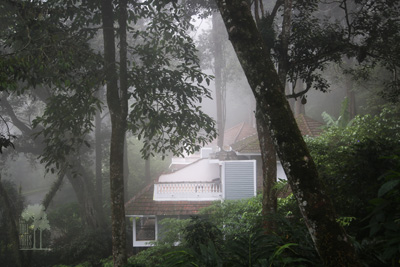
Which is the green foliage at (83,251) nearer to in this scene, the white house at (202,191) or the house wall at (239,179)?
the white house at (202,191)

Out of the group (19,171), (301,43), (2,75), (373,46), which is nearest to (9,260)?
(2,75)

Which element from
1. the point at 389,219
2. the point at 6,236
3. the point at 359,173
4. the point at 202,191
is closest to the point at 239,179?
the point at 202,191

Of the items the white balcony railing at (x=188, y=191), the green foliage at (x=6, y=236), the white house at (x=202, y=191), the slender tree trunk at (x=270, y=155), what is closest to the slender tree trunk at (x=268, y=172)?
the slender tree trunk at (x=270, y=155)

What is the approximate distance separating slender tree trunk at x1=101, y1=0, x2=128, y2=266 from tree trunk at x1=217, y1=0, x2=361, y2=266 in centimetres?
530

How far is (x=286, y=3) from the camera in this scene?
764 centimetres

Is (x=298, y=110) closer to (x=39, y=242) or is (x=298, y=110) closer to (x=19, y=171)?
(x=39, y=242)

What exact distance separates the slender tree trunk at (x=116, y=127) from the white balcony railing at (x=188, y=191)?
9188mm

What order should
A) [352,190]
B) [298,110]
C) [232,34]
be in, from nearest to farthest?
[232,34]
[352,190]
[298,110]

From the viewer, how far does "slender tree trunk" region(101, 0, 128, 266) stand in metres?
8.27

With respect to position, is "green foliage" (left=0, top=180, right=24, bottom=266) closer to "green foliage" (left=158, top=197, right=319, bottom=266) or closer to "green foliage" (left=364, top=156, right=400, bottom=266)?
"green foliage" (left=158, top=197, right=319, bottom=266)

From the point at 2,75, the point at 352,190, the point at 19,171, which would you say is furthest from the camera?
the point at 19,171

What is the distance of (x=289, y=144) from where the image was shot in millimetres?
3752

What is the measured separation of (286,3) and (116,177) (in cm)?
581

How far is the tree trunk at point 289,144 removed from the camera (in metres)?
3.43
